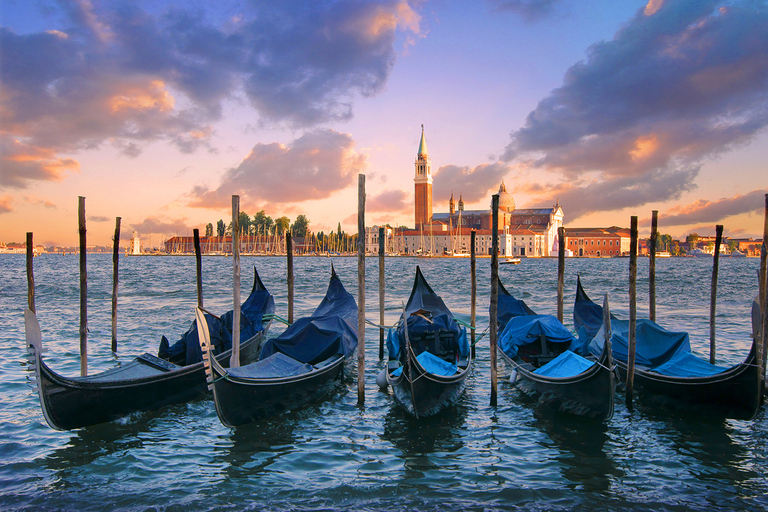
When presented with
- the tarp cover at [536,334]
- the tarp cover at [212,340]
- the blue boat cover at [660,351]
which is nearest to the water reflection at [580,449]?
the blue boat cover at [660,351]

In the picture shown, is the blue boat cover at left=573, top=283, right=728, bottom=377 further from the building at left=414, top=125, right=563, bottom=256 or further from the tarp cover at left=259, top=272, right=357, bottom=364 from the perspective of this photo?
the building at left=414, top=125, right=563, bottom=256

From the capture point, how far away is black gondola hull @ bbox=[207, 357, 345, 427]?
15.3 ft

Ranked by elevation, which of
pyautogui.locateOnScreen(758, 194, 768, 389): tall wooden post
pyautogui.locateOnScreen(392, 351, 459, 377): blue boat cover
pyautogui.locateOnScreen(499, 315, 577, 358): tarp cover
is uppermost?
pyautogui.locateOnScreen(758, 194, 768, 389): tall wooden post

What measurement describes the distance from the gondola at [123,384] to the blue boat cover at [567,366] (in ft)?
12.3

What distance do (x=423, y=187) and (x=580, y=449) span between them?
259 feet

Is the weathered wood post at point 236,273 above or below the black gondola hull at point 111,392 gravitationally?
above

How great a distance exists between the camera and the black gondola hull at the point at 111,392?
14.7 ft

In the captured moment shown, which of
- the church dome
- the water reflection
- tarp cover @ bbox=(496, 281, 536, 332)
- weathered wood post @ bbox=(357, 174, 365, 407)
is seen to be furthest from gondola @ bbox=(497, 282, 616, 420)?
the church dome

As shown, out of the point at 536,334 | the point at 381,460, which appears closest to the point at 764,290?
the point at 536,334

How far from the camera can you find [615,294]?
2130 cm

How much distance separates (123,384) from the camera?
5004mm

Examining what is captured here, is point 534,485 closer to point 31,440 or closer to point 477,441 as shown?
point 477,441

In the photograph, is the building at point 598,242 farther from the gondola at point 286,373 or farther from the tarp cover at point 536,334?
the gondola at point 286,373

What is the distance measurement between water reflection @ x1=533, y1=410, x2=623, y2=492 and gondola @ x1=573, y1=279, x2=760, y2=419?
829mm
